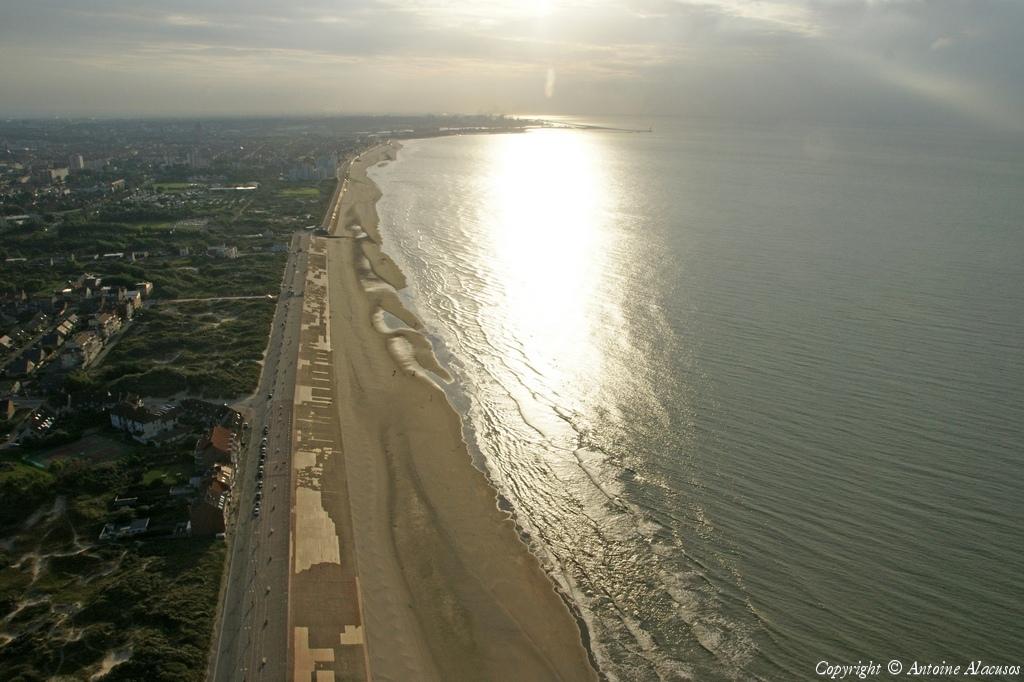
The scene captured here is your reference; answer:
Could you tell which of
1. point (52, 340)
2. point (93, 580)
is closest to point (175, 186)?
point (52, 340)

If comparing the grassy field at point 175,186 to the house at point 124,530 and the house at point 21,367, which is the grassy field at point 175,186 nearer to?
the house at point 21,367

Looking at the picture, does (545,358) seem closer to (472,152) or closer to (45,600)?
(45,600)

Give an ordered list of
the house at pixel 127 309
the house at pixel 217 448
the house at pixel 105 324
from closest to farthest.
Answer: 1. the house at pixel 217 448
2. the house at pixel 105 324
3. the house at pixel 127 309

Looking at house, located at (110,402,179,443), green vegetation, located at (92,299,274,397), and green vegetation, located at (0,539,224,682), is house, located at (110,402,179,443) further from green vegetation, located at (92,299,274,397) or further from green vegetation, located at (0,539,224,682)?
green vegetation, located at (0,539,224,682)

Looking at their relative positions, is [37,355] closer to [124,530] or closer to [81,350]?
[81,350]

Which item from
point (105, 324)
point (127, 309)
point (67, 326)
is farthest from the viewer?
point (127, 309)

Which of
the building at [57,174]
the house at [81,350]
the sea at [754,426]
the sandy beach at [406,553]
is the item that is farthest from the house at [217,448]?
the building at [57,174]

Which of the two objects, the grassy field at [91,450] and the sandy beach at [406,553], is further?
the grassy field at [91,450]
